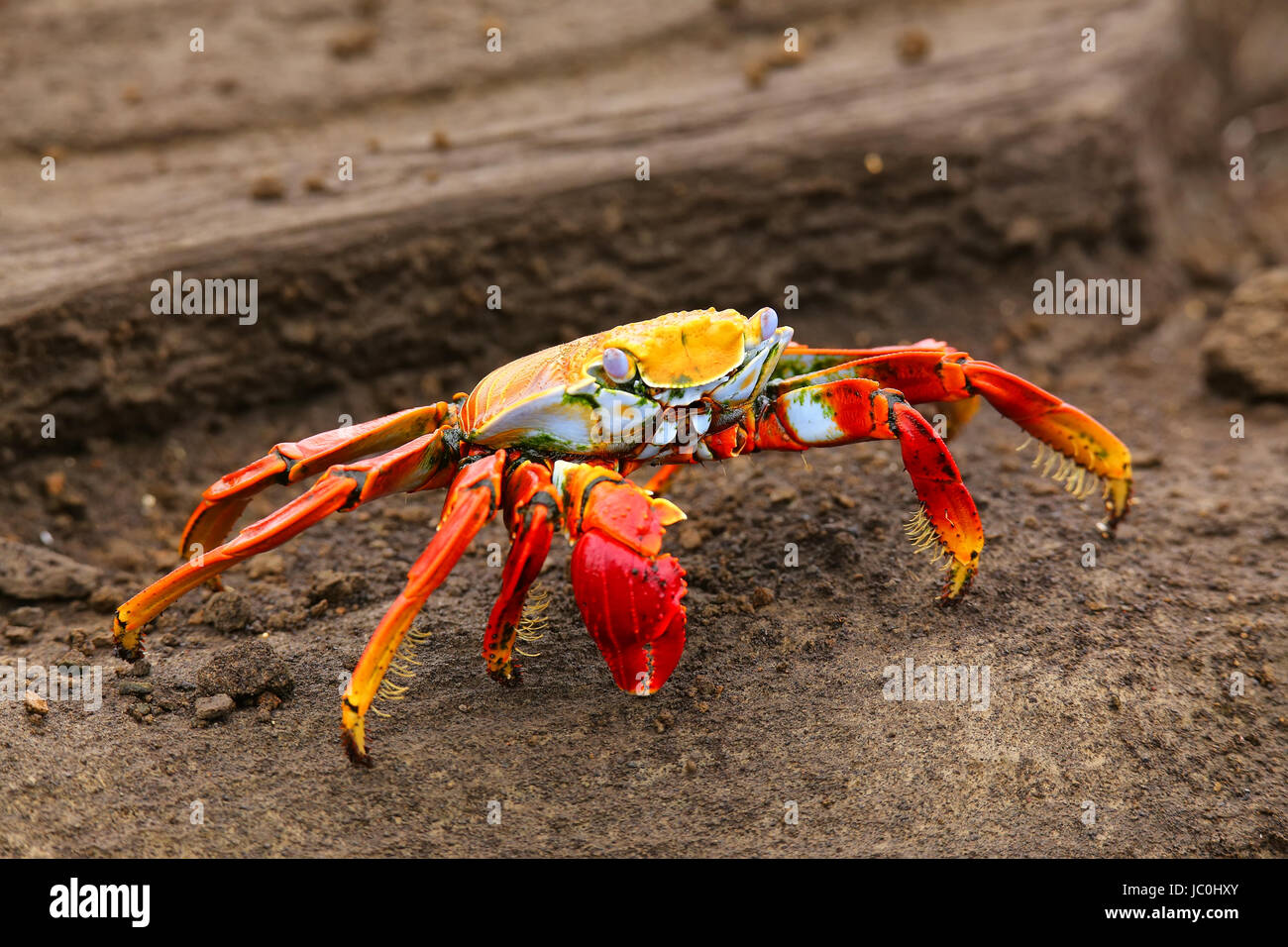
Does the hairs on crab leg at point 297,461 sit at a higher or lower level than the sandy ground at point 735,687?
higher

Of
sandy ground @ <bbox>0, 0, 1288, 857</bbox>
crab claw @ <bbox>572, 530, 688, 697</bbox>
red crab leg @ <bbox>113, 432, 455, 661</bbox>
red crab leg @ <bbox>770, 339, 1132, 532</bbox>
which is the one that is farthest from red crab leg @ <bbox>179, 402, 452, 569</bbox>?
red crab leg @ <bbox>770, 339, 1132, 532</bbox>

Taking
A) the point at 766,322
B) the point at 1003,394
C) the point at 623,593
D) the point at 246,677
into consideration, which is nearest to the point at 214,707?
the point at 246,677

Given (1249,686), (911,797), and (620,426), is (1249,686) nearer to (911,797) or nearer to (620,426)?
(911,797)

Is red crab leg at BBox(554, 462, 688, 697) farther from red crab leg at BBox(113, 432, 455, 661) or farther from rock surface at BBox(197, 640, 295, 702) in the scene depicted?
rock surface at BBox(197, 640, 295, 702)

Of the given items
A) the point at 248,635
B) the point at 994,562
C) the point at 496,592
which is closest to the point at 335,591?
the point at 248,635

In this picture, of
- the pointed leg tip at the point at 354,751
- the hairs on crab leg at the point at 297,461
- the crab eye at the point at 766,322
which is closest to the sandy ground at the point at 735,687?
the pointed leg tip at the point at 354,751

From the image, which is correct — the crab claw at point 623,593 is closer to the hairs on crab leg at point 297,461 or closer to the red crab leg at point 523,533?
the red crab leg at point 523,533

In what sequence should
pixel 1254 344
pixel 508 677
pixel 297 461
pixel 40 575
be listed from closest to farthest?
pixel 297 461 < pixel 508 677 < pixel 40 575 < pixel 1254 344

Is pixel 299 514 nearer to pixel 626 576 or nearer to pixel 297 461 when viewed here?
pixel 297 461
